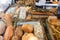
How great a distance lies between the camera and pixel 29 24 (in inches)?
52.4

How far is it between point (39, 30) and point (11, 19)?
14.3 inches

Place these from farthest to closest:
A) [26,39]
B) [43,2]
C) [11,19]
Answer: [43,2] → [11,19] → [26,39]

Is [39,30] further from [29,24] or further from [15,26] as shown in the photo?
[15,26]

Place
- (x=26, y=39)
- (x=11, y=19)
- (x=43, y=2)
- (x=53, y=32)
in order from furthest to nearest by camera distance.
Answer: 1. (x=43, y=2)
2. (x=11, y=19)
3. (x=53, y=32)
4. (x=26, y=39)

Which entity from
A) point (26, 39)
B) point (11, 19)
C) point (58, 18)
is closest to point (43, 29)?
point (26, 39)

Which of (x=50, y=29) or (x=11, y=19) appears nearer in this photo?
(x=50, y=29)

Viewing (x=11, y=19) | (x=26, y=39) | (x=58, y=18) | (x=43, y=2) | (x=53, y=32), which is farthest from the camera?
(x=43, y=2)

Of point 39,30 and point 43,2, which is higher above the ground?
point 39,30

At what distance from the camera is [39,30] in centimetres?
125

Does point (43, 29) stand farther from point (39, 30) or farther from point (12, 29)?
point (12, 29)

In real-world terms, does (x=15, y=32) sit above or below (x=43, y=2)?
above

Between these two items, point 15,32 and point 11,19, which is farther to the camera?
point 11,19

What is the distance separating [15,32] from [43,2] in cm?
292

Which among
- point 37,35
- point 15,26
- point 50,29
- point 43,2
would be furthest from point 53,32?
point 43,2
